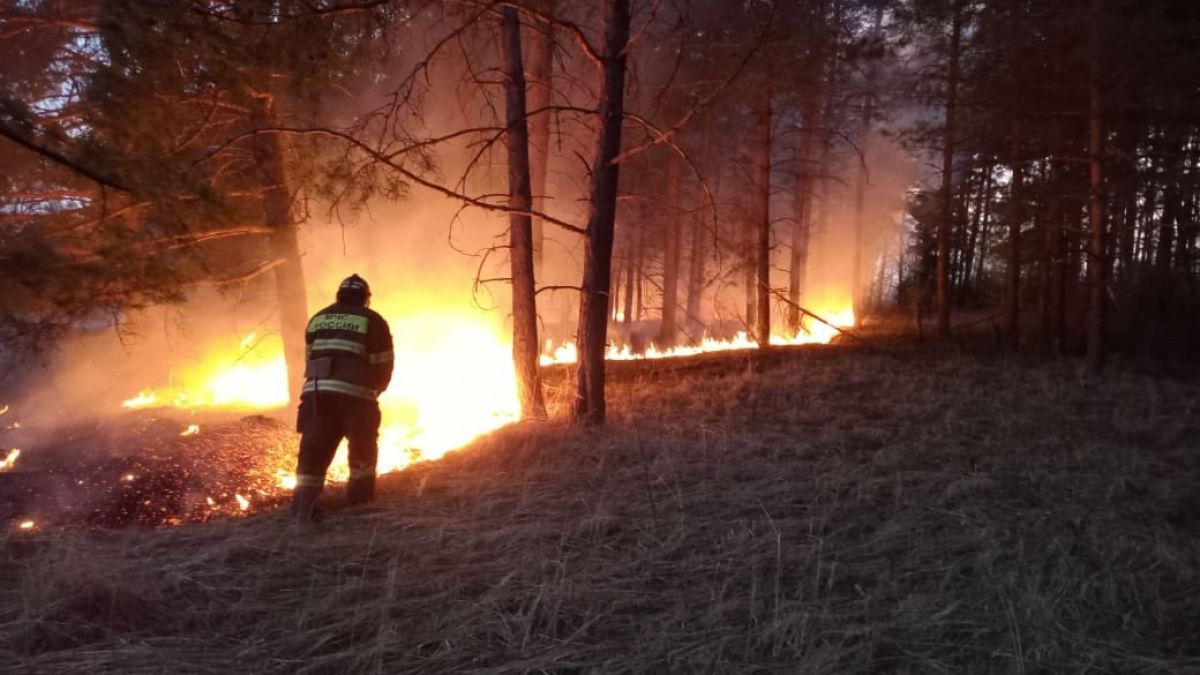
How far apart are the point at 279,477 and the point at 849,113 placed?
22245mm

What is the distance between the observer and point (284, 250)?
33.0 feet

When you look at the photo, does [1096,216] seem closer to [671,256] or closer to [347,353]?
[347,353]

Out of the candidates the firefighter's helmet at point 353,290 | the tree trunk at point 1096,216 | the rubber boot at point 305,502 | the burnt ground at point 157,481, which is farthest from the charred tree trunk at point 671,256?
the rubber boot at point 305,502

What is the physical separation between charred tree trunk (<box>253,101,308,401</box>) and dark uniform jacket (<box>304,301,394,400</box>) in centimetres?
392

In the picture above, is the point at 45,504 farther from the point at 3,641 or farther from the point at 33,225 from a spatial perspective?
the point at 3,641

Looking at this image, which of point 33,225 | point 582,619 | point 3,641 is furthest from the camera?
point 33,225

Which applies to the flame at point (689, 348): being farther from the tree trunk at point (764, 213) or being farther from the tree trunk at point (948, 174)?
the tree trunk at point (948, 174)

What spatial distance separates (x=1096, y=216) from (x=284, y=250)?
11641mm

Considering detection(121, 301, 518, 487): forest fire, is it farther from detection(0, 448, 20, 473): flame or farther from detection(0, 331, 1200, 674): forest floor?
detection(0, 448, 20, 473): flame

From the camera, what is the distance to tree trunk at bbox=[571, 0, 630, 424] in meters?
6.75

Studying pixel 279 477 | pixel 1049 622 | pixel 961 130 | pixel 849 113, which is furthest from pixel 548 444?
pixel 849 113

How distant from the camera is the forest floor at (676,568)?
2.96 metres

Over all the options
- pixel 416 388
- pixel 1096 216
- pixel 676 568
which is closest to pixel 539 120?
pixel 416 388

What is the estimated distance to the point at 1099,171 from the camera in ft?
34.3
